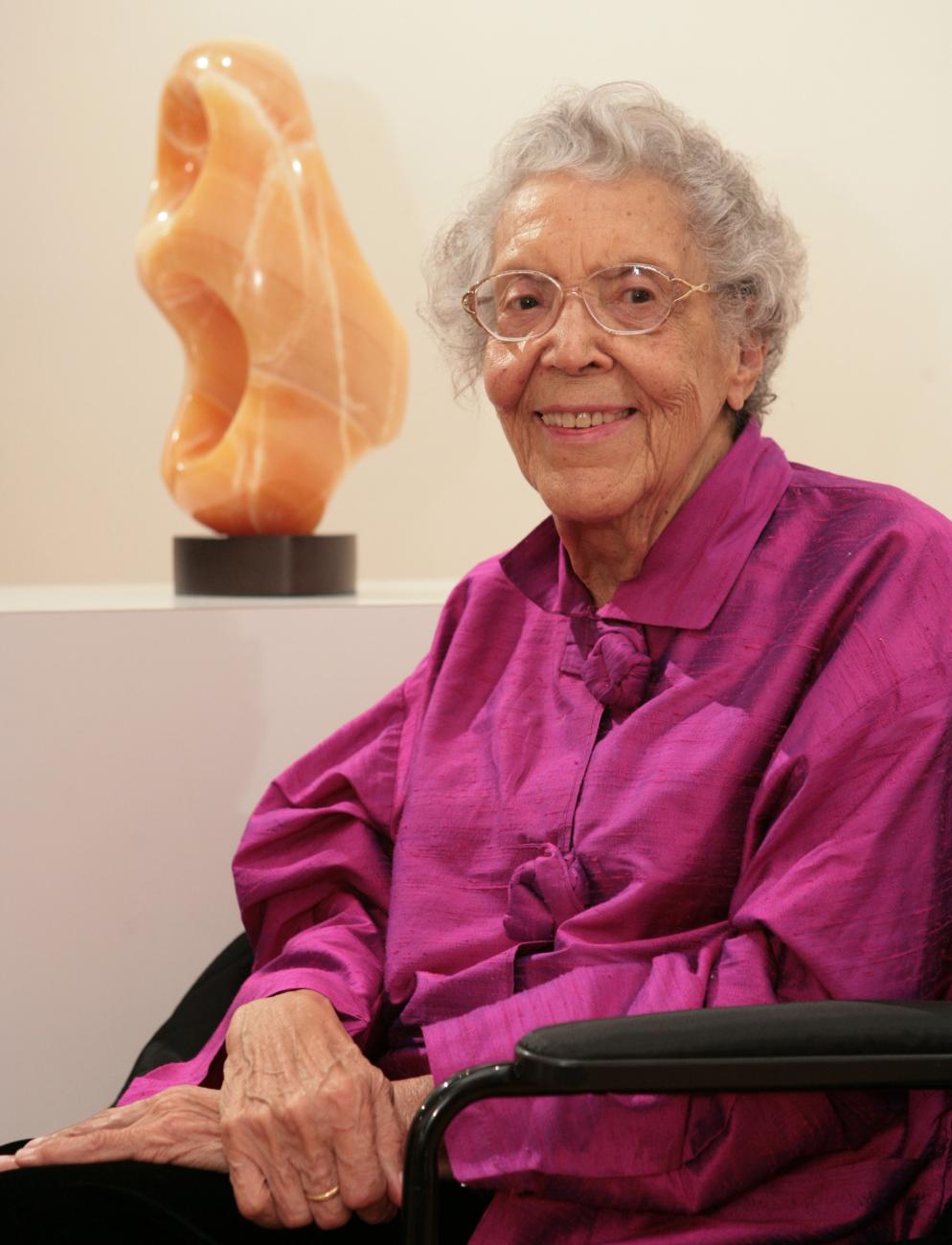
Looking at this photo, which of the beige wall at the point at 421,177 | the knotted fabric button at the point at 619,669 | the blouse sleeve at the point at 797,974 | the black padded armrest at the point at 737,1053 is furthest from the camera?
the beige wall at the point at 421,177

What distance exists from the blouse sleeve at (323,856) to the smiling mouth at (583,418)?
317mm

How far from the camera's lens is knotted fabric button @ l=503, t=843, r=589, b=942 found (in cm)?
131

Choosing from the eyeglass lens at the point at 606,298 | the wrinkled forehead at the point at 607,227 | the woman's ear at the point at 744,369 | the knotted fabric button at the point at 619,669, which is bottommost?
the knotted fabric button at the point at 619,669

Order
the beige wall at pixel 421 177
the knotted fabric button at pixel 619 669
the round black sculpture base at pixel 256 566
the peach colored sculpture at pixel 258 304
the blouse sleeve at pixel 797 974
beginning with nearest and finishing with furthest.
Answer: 1. the blouse sleeve at pixel 797 974
2. the knotted fabric button at pixel 619 669
3. the peach colored sculpture at pixel 258 304
4. the round black sculpture base at pixel 256 566
5. the beige wall at pixel 421 177

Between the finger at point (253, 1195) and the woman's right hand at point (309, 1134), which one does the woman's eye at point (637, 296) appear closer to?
the woman's right hand at point (309, 1134)

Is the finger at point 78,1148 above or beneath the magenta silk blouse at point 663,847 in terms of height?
beneath

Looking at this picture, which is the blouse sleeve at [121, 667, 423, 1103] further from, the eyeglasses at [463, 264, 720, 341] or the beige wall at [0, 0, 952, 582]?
the beige wall at [0, 0, 952, 582]

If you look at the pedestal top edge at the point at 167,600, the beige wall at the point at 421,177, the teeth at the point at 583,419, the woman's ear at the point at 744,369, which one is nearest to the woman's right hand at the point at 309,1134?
the teeth at the point at 583,419

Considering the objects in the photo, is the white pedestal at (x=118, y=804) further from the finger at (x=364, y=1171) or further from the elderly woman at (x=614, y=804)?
the finger at (x=364, y=1171)

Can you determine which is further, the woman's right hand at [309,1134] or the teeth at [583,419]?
the teeth at [583,419]

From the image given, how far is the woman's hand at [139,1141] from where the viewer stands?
1281mm

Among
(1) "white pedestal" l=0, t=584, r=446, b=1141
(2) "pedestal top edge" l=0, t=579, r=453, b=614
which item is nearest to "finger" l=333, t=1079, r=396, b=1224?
(1) "white pedestal" l=0, t=584, r=446, b=1141

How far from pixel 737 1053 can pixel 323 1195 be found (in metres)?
0.44

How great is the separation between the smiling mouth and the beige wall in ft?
5.70
